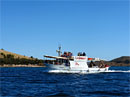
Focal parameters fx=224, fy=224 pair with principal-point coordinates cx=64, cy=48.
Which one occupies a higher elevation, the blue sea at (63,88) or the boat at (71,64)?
the boat at (71,64)

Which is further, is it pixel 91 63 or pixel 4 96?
pixel 91 63

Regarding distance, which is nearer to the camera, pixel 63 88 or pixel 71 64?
pixel 63 88

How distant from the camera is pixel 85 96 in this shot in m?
28.5

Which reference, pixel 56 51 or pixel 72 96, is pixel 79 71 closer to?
pixel 56 51

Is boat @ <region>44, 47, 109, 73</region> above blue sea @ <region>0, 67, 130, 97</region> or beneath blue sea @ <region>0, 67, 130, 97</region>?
above

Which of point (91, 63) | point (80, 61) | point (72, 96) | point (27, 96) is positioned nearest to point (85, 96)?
point (72, 96)

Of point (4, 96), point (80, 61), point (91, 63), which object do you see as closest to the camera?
point (4, 96)

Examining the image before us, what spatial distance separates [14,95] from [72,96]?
293 inches

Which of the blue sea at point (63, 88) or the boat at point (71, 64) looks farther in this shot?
the boat at point (71, 64)

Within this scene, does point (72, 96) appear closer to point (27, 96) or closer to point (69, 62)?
point (27, 96)

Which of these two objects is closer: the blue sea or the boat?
the blue sea

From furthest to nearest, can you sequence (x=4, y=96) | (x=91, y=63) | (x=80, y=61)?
(x=91, y=63)
(x=80, y=61)
(x=4, y=96)

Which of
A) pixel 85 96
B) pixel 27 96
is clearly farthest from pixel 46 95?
pixel 85 96

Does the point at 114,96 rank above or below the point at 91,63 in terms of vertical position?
below
